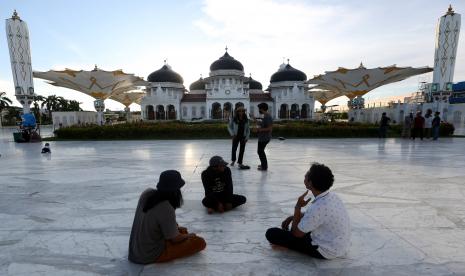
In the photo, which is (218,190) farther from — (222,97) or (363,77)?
(222,97)

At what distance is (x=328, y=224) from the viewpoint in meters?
2.33

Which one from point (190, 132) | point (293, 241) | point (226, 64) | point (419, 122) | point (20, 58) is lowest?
point (293, 241)

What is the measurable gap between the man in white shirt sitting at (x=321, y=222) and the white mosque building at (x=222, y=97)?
129 feet

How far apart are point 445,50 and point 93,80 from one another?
31977 mm

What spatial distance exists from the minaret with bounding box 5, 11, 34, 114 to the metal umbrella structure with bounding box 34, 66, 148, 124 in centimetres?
381

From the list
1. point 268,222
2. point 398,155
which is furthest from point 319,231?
point 398,155

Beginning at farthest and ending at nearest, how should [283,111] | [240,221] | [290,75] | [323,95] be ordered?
[323,95] < [290,75] < [283,111] < [240,221]

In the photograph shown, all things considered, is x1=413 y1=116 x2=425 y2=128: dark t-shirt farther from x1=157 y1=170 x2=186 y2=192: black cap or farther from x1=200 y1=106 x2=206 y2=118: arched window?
x1=200 y1=106 x2=206 y2=118: arched window

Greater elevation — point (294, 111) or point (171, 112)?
point (294, 111)

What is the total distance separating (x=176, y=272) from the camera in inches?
93.3

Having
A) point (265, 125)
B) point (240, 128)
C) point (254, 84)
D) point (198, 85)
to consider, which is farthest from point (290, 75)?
point (265, 125)

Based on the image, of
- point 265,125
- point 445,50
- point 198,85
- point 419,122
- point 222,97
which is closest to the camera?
point 265,125

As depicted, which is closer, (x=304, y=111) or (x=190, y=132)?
(x=190, y=132)

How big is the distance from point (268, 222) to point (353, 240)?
39.3 inches
